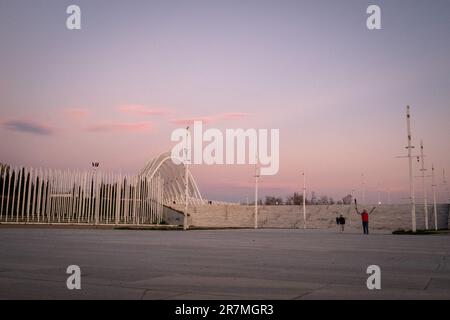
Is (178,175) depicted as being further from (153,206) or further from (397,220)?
(397,220)

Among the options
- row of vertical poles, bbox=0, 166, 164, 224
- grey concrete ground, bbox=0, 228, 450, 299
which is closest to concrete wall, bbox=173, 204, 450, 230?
row of vertical poles, bbox=0, 166, 164, 224

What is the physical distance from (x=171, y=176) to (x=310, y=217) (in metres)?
56.0

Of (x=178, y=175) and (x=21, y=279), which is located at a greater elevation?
(x=178, y=175)

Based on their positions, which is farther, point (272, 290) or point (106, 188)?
point (106, 188)

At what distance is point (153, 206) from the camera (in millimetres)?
64312

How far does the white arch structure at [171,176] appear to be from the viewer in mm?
114812

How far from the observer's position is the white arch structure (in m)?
115

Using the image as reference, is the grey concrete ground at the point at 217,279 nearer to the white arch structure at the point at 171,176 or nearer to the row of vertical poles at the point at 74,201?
the row of vertical poles at the point at 74,201

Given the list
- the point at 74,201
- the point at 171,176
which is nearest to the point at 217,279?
the point at 74,201

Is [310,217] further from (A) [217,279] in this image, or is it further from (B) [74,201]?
(A) [217,279]

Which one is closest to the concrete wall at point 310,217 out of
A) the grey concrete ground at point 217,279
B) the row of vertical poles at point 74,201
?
the row of vertical poles at point 74,201

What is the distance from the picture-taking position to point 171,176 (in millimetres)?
121750
